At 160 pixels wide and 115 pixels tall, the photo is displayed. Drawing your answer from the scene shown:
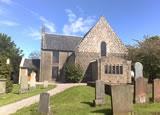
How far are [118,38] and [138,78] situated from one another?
73.7 ft

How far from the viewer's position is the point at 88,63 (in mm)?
28969

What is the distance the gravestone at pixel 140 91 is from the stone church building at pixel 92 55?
46.6 ft

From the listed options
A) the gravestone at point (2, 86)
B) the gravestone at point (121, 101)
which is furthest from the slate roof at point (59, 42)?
the gravestone at point (121, 101)

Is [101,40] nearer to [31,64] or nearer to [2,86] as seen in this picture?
[31,64]

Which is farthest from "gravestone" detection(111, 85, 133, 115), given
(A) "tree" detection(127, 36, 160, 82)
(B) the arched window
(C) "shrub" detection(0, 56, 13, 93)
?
(B) the arched window

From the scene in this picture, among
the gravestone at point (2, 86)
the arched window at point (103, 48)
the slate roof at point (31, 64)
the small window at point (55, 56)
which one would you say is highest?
the arched window at point (103, 48)

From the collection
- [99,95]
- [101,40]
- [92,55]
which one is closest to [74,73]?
[92,55]

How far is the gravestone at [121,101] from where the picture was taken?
261 inches

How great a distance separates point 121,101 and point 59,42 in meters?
29.8

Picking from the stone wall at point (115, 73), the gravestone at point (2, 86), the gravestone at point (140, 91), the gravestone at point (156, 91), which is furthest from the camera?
the stone wall at point (115, 73)

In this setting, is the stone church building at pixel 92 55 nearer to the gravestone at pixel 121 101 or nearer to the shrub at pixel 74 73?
the shrub at pixel 74 73

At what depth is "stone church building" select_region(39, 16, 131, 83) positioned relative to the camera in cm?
2412

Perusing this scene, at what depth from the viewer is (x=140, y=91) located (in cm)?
954

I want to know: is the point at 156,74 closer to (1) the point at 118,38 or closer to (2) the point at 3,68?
(1) the point at 118,38
